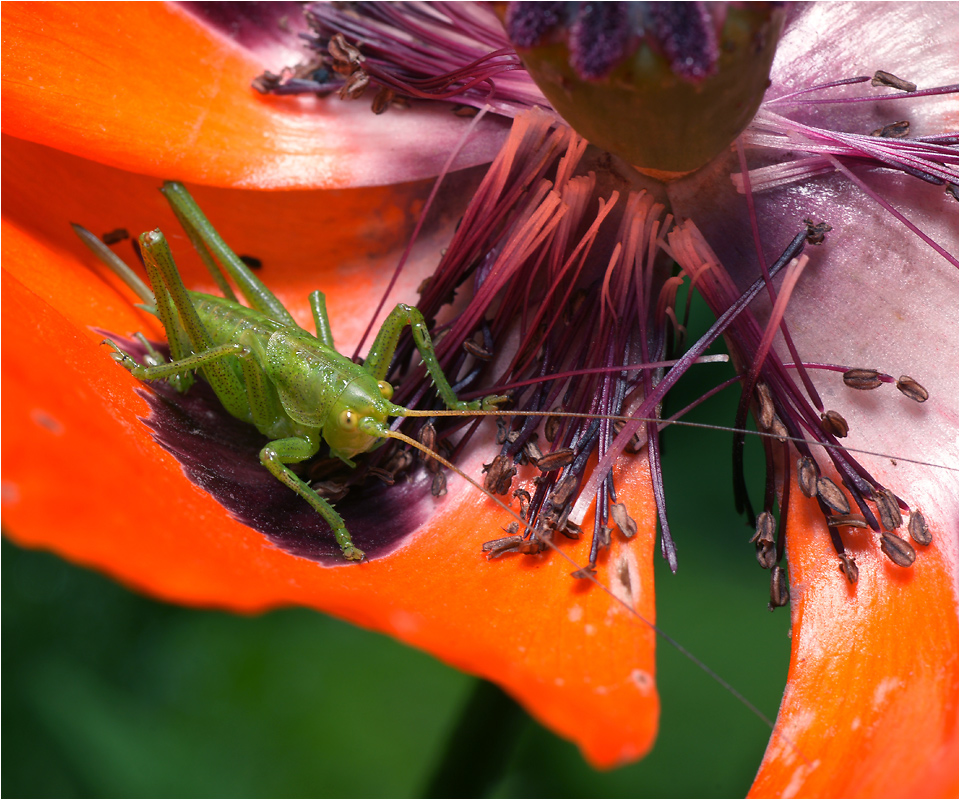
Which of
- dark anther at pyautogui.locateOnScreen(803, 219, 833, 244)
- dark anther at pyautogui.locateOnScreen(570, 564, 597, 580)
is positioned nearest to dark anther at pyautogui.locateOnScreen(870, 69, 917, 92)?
dark anther at pyautogui.locateOnScreen(803, 219, 833, 244)

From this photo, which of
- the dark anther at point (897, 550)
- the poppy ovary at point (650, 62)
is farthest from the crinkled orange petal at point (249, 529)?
the poppy ovary at point (650, 62)

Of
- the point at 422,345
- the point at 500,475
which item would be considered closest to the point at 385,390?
the point at 422,345

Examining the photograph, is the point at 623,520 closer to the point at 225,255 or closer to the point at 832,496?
the point at 832,496

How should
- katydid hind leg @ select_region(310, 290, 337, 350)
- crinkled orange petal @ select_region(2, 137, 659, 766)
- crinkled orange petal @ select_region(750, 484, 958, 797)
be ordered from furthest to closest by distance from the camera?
katydid hind leg @ select_region(310, 290, 337, 350)
crinkled orange petal @ select_region(750, 484, 958, 797)
crinkled orange petal @ select_region(2, 137, 659, 766)

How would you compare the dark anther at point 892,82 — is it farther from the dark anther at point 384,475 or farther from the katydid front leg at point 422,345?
the dark anther at point 384,475

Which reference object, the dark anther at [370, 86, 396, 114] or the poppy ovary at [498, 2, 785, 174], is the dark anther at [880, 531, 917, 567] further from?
the dark anther at [370, 86, 396, 114]

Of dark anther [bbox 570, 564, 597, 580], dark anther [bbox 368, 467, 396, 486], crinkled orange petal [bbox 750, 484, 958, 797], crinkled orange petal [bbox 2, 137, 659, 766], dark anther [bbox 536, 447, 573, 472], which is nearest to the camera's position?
crinkled orange petal [bbox 2, 137, 659, 766]
